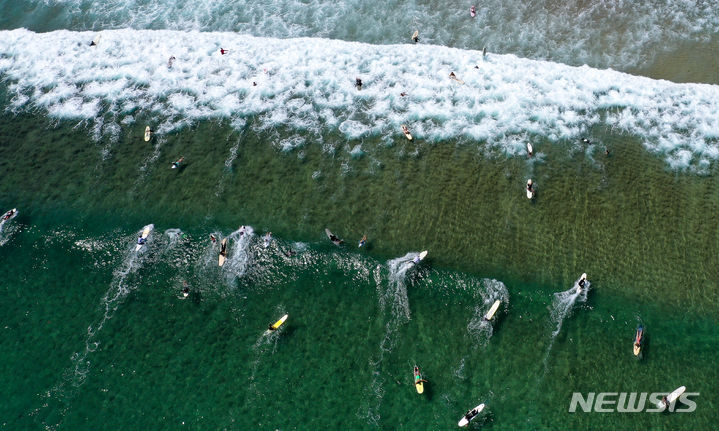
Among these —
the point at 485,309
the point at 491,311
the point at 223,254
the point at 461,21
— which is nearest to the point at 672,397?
the point at 491,311

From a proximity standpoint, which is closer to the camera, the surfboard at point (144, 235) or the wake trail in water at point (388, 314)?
the wake trail in water at point (388, 314)

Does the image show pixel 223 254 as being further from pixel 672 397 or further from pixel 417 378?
pixel 672 397

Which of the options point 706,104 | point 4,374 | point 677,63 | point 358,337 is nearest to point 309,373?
point 358,337

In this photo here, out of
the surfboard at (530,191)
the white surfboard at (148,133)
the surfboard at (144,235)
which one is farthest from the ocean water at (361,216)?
the white surfboard at (148,133)

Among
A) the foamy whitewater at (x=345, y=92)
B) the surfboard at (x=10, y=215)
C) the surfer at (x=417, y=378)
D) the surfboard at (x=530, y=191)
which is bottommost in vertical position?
the surfer at (x=417, y=378)

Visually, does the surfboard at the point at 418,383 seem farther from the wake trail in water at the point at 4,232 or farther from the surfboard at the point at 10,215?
the surfboard at the point at 10,215

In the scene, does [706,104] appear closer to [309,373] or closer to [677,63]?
[677,63]
